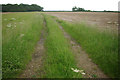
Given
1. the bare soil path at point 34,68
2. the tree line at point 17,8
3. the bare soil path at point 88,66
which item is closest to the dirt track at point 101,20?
the bare soil path at point 88,66

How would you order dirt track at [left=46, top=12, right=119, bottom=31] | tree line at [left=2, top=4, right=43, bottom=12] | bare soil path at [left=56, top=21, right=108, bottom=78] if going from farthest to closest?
tree line at [left=2, top=4, right=43, bottom=12]
dirt track at [left=46, top=12, right=119, bottom=31]
bare soil path at [left=56, top=21, right=108, bottom=78]

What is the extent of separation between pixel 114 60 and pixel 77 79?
2443 mm

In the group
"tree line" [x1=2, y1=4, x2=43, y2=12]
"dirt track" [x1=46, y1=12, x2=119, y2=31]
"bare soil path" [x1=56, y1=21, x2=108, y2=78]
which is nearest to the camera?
"bare soil path" [x1=56, y1=21, x2=108, y2=78]

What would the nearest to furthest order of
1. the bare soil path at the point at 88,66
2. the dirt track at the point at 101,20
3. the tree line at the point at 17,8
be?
1. the bare soil path at the point at 88,66
2. the dirt track at the point at 101,20
3. the tree line at the point at 17,8

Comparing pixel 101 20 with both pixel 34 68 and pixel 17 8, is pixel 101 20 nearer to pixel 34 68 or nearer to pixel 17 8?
pixel 34 68

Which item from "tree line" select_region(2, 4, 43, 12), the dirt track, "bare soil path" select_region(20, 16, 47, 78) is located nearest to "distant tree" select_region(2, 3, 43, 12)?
"tree line" select_region(2, 4, 43, 12)

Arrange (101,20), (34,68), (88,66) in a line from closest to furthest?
(34,68)
(88,66)
(101,20)

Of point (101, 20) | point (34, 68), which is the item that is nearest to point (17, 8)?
point (101, 20)

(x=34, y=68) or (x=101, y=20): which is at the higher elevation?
(x=101, y=20)

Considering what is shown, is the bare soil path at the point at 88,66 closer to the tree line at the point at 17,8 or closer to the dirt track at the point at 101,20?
the dirt track at the point at 101,20

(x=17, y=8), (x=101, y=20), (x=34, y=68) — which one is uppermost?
(x=17, y=8)

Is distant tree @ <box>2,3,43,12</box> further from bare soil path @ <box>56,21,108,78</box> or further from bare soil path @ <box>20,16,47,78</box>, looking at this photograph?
bare soil path @ <box>56,21,108,78</box>

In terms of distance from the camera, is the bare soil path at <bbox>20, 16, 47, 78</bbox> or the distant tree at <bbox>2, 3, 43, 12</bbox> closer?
the bare soil path at <bbox>20, 16, 47, 78</bbox>

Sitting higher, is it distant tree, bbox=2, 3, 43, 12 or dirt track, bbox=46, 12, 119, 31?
distant tree, bbox=2, 3, 43, 12
